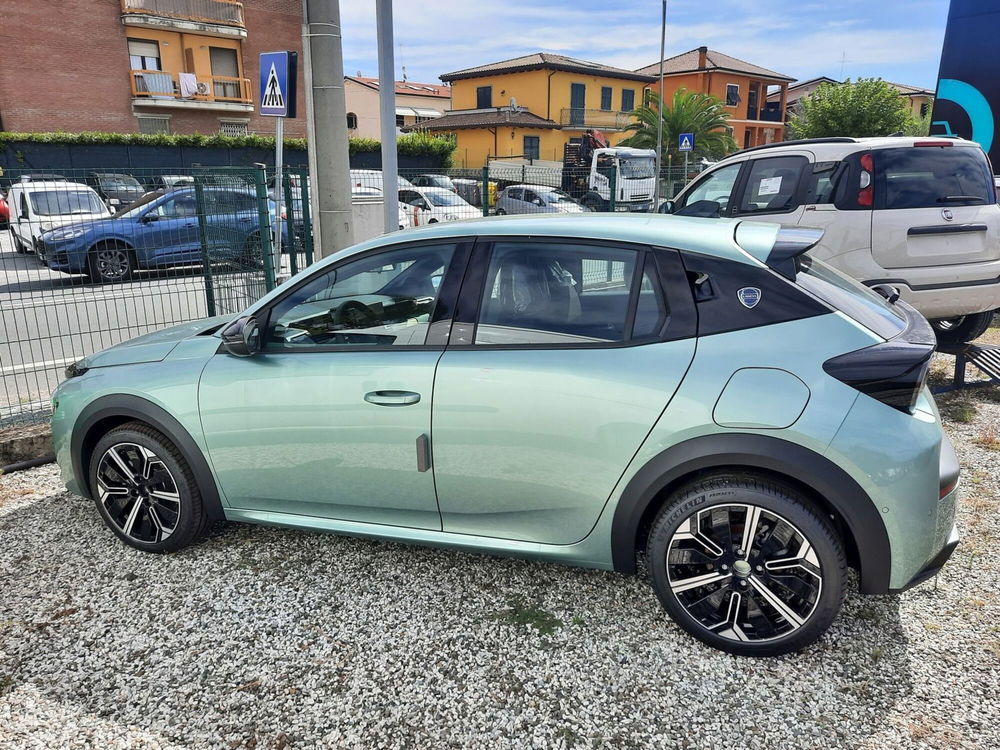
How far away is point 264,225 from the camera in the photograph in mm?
6164

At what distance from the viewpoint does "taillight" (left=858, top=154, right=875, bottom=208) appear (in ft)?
18.4

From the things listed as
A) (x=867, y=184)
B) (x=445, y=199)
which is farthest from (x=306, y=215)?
(x=445, y=199)

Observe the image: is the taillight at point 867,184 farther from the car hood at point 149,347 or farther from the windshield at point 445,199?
the windshield at point 445,199

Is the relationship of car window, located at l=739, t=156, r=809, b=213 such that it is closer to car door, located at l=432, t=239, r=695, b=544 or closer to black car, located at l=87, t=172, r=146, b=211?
car door, located at l=432, t=239, r=695, b=544

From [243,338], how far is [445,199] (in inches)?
395

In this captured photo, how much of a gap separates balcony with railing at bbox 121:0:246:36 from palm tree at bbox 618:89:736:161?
2061cm

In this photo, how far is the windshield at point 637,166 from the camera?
2324cm

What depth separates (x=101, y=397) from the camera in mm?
3375

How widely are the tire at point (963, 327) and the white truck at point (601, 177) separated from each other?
14.7 ft

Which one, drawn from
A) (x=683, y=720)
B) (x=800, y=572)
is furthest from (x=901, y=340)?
(x=683, y=720)

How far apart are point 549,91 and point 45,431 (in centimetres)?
4495

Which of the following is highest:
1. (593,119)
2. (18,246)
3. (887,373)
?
(593,119)

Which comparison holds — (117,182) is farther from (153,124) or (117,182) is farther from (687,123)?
(687,123)

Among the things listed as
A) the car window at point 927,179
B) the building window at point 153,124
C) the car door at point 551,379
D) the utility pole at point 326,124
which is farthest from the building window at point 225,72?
the car door at point 551,379
